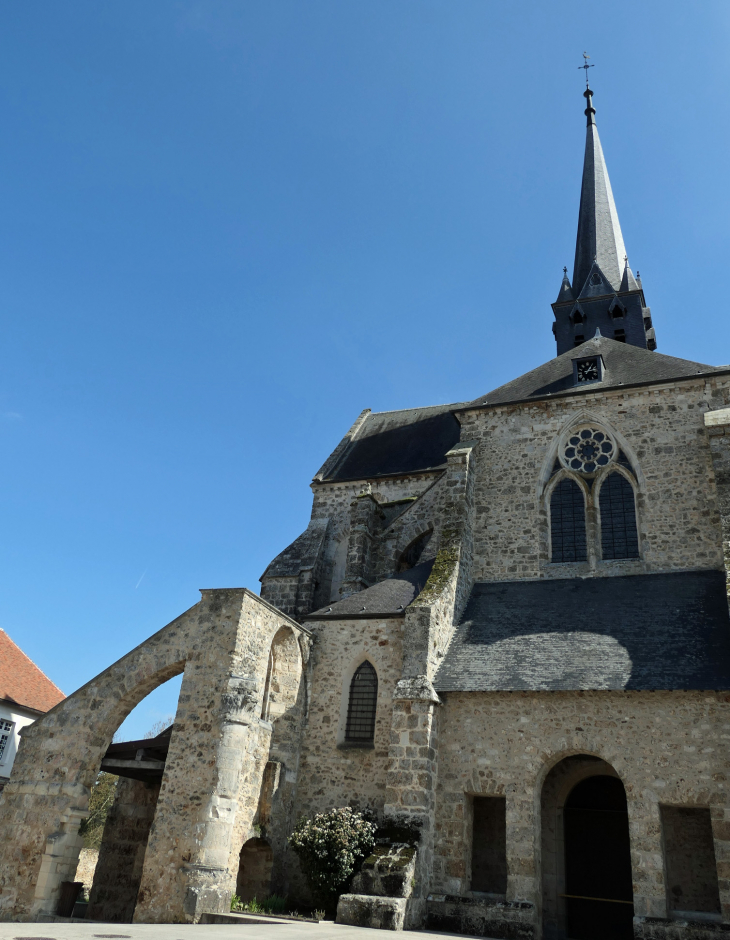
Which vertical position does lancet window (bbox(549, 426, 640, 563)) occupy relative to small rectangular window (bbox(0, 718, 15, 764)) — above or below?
above

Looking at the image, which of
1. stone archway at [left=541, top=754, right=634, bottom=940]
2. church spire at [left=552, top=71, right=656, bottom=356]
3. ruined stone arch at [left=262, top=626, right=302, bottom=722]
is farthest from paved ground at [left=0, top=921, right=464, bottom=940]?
church spire at [left=552, top=71, right=656, bottom=356]

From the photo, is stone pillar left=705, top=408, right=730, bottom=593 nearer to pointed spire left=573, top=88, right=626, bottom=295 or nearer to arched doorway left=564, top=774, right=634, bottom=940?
arched doorway left=564, top=774, right=634, bottom=940

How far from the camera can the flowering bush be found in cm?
1110

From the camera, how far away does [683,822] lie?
38.6ft

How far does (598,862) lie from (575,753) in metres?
2.96

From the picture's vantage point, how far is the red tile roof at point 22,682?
880 inches

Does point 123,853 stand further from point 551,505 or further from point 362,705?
point 551,505

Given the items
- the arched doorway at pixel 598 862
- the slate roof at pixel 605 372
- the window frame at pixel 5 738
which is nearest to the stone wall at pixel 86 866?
the window frame at pixel 5 738

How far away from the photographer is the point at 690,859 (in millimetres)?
11523

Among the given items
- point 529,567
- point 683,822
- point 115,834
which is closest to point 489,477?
point 529,567

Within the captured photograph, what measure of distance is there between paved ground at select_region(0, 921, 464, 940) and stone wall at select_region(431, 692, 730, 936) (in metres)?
1.87

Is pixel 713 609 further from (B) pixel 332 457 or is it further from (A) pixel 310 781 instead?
(B) pixel 332 457

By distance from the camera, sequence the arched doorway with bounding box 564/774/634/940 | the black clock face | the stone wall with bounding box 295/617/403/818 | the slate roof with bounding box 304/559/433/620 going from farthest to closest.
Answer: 1. the black clock face
2. the slate roof with bounding box 304/559/433/620
3. the stone wall with bounding box 295/617/403/818
4. the arched doorway with bounding box 564/774/634/940

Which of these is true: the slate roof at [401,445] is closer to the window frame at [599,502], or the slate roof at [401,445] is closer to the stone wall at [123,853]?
the window frame at [599,502]
